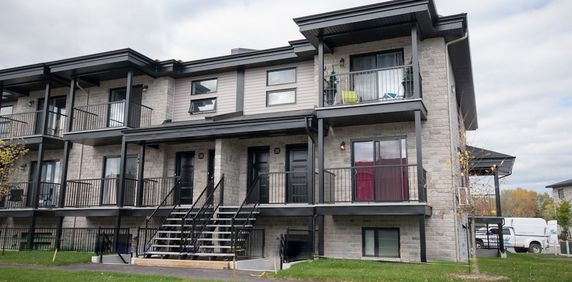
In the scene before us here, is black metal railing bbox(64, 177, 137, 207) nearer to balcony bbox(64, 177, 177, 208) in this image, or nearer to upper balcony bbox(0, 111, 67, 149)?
balcony bbox(64, 177, 177, 208)

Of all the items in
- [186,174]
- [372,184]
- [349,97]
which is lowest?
[372,184]

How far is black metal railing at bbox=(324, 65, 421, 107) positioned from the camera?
14086mm

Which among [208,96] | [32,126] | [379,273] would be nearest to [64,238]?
[32,126]

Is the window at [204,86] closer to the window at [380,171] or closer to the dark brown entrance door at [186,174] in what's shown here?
the dark brown entrance door at [186,174]

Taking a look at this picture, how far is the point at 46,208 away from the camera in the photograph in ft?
59.8

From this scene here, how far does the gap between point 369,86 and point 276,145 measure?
3740mm

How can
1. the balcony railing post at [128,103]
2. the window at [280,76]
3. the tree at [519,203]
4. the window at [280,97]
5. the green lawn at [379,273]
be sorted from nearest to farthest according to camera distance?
the green lawn at [379,273], the window at [280,97], the window at [280,76], the balcony railing post at [128,103], the tree at [519,203]

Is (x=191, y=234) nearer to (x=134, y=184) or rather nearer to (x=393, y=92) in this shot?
(x=134, y=184)

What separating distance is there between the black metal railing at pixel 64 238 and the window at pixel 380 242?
8295mm

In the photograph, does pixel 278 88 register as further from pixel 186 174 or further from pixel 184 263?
pixel 184 263

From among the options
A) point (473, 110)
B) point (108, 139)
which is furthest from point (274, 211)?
point (473, 110)

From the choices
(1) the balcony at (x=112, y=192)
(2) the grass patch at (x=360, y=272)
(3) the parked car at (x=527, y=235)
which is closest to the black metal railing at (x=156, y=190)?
(1) the balcony at (x=112, y=192)

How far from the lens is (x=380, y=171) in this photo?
14.0m

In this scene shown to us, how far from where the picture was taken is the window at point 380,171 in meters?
13.7
